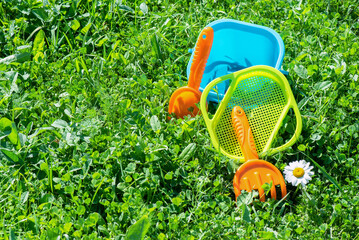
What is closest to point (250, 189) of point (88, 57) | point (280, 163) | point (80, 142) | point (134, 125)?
point (280, 163)

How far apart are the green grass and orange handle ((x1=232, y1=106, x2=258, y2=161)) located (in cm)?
9

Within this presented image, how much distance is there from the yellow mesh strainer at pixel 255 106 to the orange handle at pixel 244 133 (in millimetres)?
48

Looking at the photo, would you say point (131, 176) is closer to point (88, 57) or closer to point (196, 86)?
point (196, 86)

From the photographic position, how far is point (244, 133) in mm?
2385

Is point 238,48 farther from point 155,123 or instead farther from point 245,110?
point 155,123

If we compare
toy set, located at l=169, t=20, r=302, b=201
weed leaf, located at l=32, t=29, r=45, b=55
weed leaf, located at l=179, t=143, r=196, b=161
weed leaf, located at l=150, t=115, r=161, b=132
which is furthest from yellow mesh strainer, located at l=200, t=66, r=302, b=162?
weed leaf, located at l=32, t=29, r=45, b=55

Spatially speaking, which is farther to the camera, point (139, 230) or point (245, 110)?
point (245, 110)

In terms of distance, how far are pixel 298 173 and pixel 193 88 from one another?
66 centimetres

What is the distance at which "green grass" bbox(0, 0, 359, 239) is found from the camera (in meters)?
2.14

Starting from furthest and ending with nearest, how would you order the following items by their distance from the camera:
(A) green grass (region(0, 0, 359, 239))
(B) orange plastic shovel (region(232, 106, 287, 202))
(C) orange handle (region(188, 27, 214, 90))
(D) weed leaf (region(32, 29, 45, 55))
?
(D) weed leaf (region(32, 29, 45, 55)) < (C) orange handle (region(188, 27, 214, 90)) < (B) orange plastic shovel (region(232, 106, 287, 202)) < (A) green grass (region(0, 0, 359, 239))

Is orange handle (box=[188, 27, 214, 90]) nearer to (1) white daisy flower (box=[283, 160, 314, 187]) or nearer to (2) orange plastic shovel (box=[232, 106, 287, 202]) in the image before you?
(2) orange plastic shovel (box=[232, 106, 287, 202])

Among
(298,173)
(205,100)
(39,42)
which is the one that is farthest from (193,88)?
(39,42)

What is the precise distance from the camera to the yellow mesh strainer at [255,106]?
243 cm

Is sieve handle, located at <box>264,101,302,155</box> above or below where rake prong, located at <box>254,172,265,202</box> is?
above
